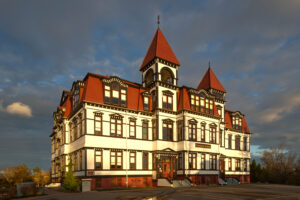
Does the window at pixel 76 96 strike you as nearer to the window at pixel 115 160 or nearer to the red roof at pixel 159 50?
the window at pixel 115 160

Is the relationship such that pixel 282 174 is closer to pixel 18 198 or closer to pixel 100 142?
pixel 100 142

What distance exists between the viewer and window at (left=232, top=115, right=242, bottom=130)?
1902 inches

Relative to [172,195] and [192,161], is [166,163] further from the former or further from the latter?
[172,195]

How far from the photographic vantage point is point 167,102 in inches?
1401

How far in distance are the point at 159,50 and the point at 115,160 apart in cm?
1725

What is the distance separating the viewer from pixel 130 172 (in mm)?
31141

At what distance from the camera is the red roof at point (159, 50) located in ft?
120

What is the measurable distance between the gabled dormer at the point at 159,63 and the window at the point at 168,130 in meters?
5.74

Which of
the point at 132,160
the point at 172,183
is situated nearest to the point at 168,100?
the point at 132,160

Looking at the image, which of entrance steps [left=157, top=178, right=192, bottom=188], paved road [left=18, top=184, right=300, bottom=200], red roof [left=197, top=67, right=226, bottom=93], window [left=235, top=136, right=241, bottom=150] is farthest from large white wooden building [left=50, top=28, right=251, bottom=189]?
window [left=235, top=136, right=241, bottom=150]

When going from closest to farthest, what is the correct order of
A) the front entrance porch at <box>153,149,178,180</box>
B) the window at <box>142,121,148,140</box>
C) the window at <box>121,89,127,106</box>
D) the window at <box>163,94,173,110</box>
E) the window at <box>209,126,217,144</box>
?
the window at <box>121,89,127,106</box>, the front entrance porch at <box>153,149,178,180</box>, the window at <box>142,121,148,140</box>, the window at <box>163,94,173,110</box>, the window at <box>209,126,217,144</box>

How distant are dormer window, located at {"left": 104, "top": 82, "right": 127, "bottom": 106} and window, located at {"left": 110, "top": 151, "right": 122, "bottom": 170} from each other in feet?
20.7

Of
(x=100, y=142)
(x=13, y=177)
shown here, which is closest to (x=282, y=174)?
(x=100, y=142)

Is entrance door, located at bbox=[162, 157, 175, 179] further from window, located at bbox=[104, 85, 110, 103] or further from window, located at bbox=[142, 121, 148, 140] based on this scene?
window, located at bbox=[104, 85, 110, 103]
